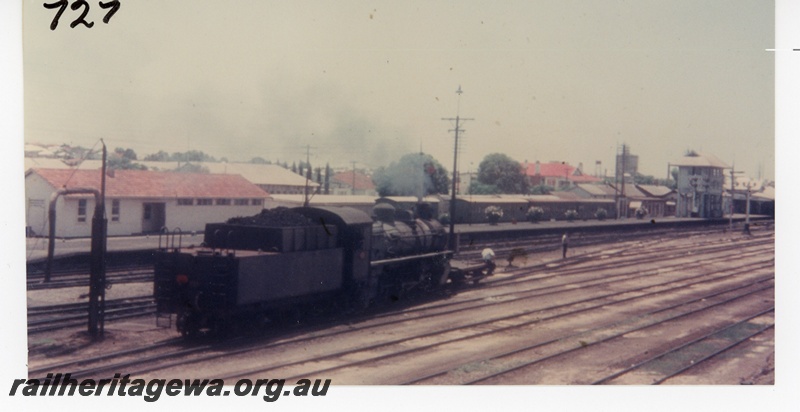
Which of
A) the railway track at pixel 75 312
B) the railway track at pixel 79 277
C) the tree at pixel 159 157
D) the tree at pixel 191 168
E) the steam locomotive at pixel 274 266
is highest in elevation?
the tree at pixel 159 157

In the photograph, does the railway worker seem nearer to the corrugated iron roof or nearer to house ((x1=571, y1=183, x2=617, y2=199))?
the corrugated iron roof

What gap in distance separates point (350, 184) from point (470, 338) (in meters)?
11.4

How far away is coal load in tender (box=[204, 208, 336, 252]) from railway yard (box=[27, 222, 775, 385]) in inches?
62.7

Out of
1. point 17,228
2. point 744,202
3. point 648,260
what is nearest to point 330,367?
point 17,228

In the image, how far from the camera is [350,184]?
23031 millimetres

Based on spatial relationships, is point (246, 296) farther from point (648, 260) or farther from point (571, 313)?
point (648, 260)

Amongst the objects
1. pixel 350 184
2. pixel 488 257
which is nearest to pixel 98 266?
pixel 488 257

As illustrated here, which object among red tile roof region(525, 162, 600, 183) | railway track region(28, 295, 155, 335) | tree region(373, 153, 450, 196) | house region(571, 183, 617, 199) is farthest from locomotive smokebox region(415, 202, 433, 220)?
house region(571, 183, 617, 199)

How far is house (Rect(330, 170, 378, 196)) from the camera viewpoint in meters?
21.1

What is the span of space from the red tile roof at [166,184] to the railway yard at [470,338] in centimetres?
247

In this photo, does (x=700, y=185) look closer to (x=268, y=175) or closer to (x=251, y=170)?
(x=268, y=175)

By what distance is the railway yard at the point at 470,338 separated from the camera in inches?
414

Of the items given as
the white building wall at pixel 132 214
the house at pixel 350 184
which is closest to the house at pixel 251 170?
the white building wall at pixel 132 214

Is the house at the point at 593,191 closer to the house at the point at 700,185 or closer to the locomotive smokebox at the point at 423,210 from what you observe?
the house at the point at 700,185
